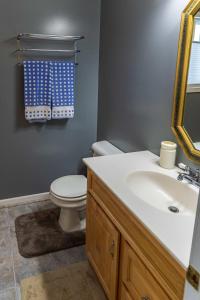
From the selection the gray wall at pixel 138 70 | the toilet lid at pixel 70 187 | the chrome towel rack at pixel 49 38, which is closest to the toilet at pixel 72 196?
the toilet lid at pixel 70 187

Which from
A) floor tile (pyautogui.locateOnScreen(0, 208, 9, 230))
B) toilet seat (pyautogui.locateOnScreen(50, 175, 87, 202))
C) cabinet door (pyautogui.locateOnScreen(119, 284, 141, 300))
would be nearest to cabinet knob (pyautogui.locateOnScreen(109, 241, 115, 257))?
cabinet door (pyautogui.locateOnScreen(119, 284, 141, 300))

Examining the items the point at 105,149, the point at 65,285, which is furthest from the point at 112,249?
the point at 105,149

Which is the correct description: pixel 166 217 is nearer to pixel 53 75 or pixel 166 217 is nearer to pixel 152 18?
pixel 152 18

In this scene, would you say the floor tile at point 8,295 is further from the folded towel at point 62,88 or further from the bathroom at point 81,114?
the folded towel at point 62,88

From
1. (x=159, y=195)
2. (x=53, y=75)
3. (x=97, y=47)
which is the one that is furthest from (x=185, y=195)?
(x=97, y=47)

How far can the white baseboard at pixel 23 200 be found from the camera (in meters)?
2.76

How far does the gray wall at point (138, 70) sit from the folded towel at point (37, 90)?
56 cm

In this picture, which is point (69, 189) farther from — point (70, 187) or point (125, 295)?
point (125, 295)

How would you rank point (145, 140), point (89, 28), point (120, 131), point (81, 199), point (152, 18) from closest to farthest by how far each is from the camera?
1. point (152, 18)
2. point (145, 140)
3. point (81, 199)
4. point (120, 131)
5. point (89, 28)

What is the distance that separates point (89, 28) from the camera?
2619 mm

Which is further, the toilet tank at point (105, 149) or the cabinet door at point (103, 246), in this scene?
the toilet tank at point (105, 149)

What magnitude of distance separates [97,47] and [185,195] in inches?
71.6

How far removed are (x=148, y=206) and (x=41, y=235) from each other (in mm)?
1395

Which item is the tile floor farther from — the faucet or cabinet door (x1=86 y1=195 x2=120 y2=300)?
the faucet
